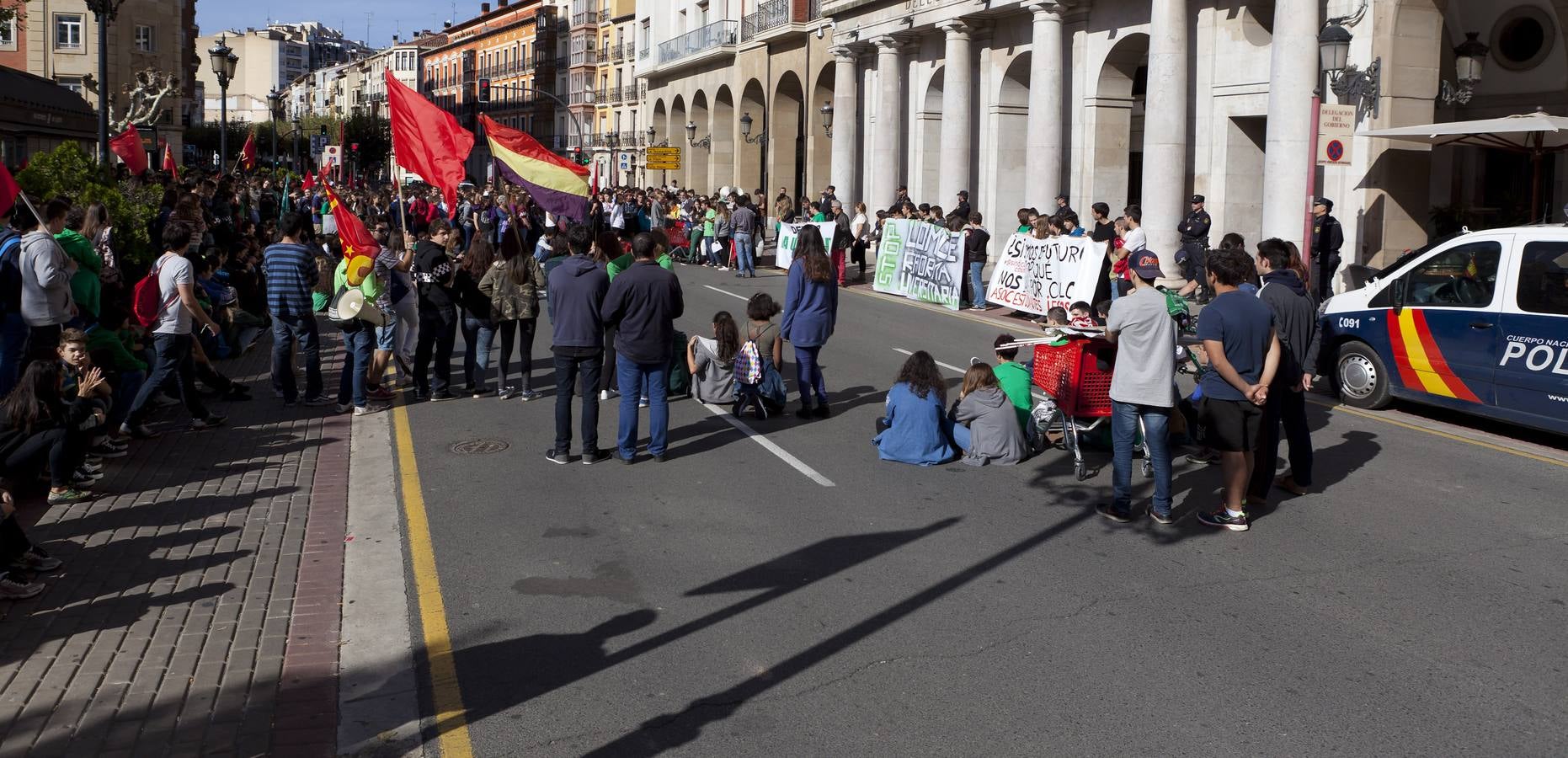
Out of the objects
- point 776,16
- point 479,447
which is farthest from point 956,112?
point 479,447

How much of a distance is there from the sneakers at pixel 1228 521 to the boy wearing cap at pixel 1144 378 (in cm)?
25

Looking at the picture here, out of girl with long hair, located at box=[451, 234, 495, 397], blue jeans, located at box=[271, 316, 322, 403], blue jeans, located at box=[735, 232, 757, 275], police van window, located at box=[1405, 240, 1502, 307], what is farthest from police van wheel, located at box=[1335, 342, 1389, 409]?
blue jeans, located at box=[735, 232, 757, 275]

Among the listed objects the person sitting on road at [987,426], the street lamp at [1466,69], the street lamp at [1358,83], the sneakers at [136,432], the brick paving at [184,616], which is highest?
the street lamp at [1466,69]

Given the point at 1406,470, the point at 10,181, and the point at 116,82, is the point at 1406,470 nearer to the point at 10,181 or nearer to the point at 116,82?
the point at 10,181

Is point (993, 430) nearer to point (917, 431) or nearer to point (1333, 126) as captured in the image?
point (917, 431)

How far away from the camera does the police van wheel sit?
1227 centimetres

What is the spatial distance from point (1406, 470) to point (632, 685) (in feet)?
21.9

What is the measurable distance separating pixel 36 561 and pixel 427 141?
362 inches

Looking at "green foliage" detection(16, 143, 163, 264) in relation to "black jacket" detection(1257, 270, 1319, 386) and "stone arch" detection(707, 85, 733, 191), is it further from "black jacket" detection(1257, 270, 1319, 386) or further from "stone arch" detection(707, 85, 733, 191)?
"stone arch" detection(707, 85, 733, 191)

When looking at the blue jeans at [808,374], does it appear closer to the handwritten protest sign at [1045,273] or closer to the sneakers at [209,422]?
the sneakers at [209,422]

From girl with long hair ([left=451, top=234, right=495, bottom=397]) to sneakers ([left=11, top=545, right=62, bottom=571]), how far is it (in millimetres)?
5779

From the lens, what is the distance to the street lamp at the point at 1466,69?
21.0 metres

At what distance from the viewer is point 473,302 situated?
12.7 metres

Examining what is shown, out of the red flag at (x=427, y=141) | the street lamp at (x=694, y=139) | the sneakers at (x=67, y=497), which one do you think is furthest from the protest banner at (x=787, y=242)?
the street lamp at (x=694, y=139)
